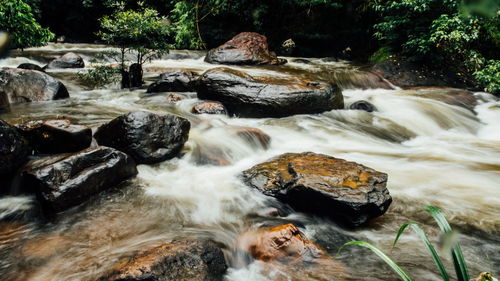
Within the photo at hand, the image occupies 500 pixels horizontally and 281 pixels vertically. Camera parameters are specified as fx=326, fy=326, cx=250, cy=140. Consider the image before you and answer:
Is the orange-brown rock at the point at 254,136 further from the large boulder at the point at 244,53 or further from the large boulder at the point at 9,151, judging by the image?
the large boulder at the point at 244,53

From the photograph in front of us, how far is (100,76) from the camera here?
28.0 ft

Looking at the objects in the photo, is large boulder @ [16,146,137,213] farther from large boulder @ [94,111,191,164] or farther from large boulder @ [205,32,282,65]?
large boulder @ [205,32,282,65]

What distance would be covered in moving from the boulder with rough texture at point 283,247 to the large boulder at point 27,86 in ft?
20.4

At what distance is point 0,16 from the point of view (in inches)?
197

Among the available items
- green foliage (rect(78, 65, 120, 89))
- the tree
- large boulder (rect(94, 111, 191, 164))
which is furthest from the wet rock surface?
green foliage (rect(78, 65, 120, 89))

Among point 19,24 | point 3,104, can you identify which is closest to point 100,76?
point 3,104

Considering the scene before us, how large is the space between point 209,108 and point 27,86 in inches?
155

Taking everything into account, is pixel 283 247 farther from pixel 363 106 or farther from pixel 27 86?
pixel 27 86

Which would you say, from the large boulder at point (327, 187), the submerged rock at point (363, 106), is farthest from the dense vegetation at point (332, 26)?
the large boulder at point (327, 187)

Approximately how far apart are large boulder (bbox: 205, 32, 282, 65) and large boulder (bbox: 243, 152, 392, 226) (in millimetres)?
8417

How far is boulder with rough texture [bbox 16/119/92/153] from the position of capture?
441cm

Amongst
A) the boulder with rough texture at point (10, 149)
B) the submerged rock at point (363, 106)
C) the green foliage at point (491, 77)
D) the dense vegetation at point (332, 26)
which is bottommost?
the boulder with rough texture at point (10, 149)

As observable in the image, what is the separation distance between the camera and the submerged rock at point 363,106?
836cm

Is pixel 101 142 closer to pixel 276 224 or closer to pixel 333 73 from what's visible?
pixel 276 224
